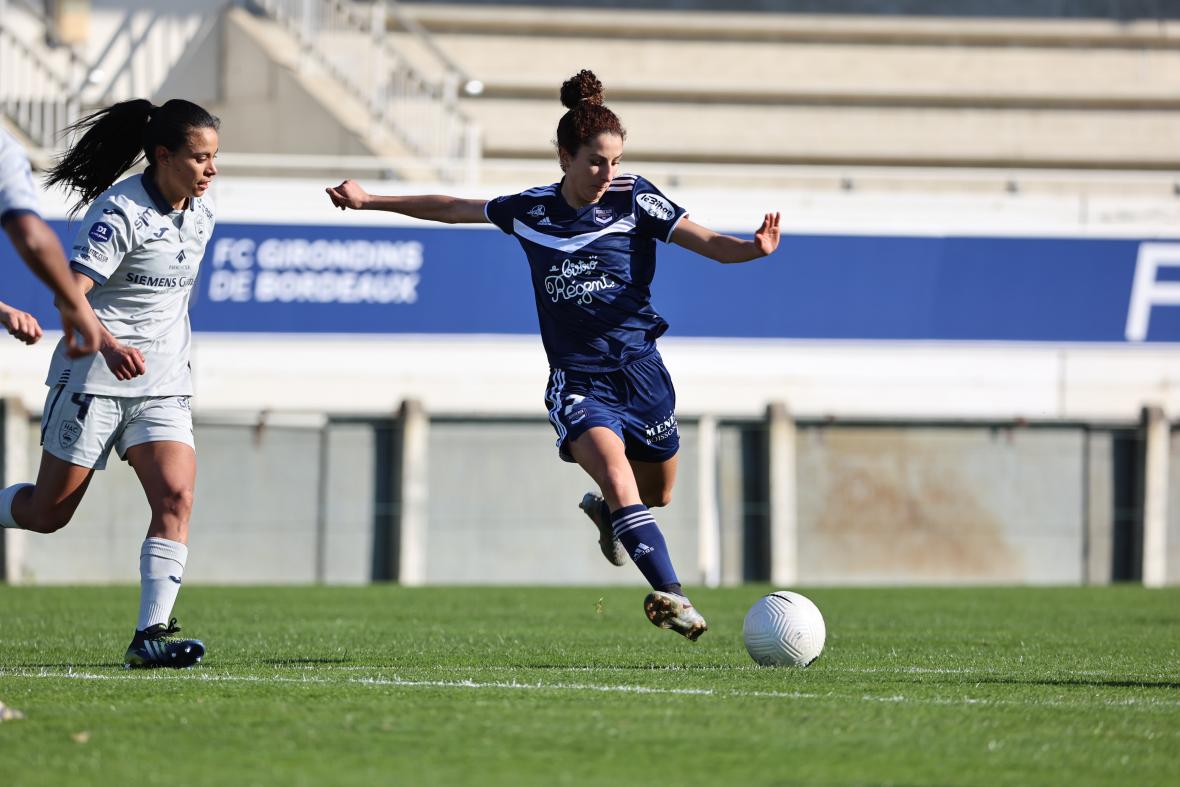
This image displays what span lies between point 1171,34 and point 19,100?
49.0 ft

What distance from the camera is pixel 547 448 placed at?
55.9 ft

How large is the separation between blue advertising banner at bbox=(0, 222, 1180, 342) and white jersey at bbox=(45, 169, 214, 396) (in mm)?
10297

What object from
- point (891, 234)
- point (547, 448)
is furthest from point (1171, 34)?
point (547, 448)

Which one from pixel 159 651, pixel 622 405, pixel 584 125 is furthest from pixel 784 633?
pixel 159 651

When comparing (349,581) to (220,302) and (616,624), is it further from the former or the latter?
(616,624)

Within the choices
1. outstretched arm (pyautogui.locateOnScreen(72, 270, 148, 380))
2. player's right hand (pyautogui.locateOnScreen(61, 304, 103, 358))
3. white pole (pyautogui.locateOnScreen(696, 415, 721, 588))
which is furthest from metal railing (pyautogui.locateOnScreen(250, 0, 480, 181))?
player's right hand (pyautogui.locateOnScreen(61, 304, 103, 358))

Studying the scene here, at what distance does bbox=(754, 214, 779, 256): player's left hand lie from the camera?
653cm

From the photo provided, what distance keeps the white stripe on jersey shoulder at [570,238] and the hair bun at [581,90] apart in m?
0.52

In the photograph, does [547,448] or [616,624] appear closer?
[616,624]

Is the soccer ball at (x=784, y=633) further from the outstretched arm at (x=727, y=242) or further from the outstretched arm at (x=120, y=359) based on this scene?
the outstretched arm at (x=120, y=359)

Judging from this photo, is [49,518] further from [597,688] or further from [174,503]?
[597,688]

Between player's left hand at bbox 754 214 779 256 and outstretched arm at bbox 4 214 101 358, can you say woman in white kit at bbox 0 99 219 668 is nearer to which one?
outstretched arm at bbox 4 214 101 358

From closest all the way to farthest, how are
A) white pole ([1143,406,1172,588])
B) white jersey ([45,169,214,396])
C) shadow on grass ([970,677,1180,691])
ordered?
shadow on grass ([970,677,1180,691]), white jersey ([45,169,214,396]), white pole ([1143,406,1172,588])

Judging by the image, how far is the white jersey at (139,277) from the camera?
20.2 ft
